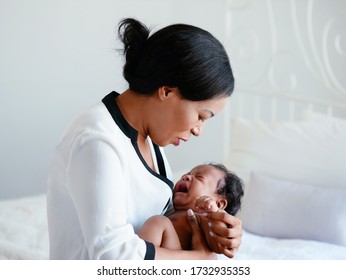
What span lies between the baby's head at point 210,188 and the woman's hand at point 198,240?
0.15 metres

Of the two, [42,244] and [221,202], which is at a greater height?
[221,202]

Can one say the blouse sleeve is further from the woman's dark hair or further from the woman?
the woman's dark hair

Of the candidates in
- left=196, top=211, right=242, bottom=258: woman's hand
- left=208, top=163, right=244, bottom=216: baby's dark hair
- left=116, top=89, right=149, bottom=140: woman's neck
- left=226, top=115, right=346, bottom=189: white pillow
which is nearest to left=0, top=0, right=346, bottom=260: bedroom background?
left=226, top=115, right=346, bottom=189: white pillow

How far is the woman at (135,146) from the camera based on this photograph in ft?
4.46

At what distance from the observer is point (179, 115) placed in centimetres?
147

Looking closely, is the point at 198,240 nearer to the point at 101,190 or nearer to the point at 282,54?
the point at 101,190

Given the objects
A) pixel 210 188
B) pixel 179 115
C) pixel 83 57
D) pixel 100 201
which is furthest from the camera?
pixel 83 57

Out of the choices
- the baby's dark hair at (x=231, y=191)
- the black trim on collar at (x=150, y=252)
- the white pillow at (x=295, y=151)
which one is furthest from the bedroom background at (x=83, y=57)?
the black trim on collar at (x=150, y=252)

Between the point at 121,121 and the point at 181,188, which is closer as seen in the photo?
the point at 121,121

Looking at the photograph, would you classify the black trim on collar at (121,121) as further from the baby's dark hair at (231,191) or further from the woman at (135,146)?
the baby's dark hair at (231,191)

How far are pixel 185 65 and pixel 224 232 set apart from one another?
40 cm

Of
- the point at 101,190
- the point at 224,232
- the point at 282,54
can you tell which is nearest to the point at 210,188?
the point at 224,232

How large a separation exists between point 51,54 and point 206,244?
1.89 metres

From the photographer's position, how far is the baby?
5.12ft
